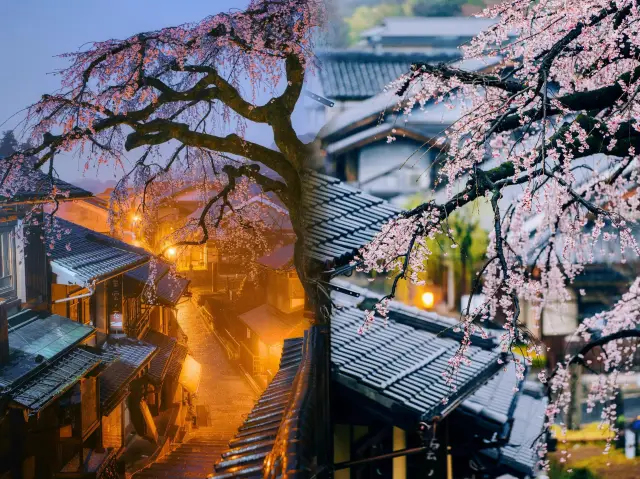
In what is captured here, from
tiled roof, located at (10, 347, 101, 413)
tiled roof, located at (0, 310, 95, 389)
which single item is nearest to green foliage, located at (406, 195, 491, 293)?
tiled roof, located at (10, 347, 101, 413)

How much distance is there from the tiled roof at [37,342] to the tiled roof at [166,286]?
3119 mm

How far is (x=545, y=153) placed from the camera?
2701 millimetres

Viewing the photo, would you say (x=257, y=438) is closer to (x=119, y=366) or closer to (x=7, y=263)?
(x=7, y=263)

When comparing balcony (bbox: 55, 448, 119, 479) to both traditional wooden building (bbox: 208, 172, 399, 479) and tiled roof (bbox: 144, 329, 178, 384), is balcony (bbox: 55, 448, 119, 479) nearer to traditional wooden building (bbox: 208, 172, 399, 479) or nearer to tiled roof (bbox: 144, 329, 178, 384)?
tiled roof (bbox: 144, 329, 178, 384)

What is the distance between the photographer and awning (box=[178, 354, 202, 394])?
37.8 feet

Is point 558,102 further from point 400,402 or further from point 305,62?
point 305,62

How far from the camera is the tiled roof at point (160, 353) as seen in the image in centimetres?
1033

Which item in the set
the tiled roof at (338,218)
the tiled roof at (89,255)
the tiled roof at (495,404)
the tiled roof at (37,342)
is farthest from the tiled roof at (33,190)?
the tiled roof at (495,404)

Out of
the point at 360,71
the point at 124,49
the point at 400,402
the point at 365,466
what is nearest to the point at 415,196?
the point at 360,71

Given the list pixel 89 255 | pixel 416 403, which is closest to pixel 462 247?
pixel 416 403

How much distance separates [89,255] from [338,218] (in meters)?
5.63

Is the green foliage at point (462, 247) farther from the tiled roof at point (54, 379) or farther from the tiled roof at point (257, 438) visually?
the tiled roof at point (54, 379)

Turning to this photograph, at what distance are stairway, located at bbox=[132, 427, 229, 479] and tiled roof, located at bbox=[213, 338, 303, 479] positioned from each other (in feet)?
13.6

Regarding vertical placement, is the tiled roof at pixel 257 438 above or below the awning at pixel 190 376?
above
